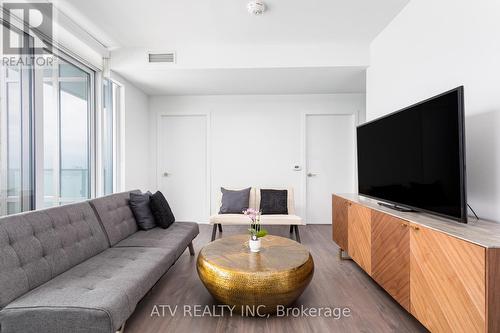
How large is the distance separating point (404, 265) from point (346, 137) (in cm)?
307

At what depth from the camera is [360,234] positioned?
230 cm

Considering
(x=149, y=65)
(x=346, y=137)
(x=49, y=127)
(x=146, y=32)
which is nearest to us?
(x=49, y=127)

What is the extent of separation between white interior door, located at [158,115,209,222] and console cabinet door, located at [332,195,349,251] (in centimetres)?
235

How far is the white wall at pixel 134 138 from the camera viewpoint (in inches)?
143

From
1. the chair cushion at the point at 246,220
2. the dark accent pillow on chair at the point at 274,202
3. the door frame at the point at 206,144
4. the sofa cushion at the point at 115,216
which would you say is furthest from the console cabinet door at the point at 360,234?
the door frame at the point at 206,144

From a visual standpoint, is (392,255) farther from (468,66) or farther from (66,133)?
(66,133)

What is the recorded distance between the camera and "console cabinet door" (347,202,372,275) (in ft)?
7.06

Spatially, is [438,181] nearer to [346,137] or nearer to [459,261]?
[459,261]

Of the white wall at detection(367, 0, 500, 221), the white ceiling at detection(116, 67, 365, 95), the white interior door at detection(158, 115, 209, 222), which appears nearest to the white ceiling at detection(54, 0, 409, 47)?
the white ceiling at detection(116, 67, 365, 95)

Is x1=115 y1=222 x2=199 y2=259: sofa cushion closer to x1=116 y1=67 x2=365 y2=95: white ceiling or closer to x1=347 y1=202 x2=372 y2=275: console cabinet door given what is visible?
x1=347 y1=202 x2=372 y2=275: console cabinet door

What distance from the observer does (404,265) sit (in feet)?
5.46

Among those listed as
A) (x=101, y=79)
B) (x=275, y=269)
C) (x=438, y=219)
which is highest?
(x=101, y=79)

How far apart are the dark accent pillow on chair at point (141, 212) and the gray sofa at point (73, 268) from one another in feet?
1.10

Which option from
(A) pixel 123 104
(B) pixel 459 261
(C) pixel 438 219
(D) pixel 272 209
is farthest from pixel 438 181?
(A) pixel 123 104
